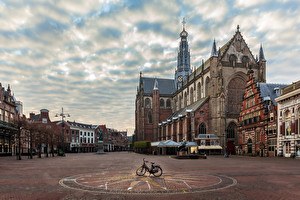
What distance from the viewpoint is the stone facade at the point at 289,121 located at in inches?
1799

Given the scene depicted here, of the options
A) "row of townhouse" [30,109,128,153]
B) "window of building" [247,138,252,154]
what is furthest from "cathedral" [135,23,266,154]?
"row of townhouse" [30,109,128,153]

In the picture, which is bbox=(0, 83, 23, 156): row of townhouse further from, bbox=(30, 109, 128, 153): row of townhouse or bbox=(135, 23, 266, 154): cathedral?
bbox=(135, 23, 266, 154): cathedral

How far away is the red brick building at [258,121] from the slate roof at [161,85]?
47.5 meters

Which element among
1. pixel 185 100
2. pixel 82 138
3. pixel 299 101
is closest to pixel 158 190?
pixel 299 101

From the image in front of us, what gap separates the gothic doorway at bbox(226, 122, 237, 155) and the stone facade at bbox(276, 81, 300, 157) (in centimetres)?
2065

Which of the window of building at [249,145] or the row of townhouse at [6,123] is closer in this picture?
the row of townhouse at [6,123]

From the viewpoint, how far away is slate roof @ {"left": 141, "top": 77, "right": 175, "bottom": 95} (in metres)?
109

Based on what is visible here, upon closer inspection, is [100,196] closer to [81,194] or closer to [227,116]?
[81,194]

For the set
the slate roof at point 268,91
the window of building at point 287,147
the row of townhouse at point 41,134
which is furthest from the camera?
the slate roof at point 268,91

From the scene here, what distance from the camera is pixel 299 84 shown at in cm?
4534

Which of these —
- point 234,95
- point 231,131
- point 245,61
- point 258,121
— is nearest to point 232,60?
point 245,61

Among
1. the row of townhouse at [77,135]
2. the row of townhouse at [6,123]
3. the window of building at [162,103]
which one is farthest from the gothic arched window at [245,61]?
the row of townhouse at [6,123]

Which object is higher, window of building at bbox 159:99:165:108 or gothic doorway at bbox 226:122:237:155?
window of building at bbox 159:99:165:108

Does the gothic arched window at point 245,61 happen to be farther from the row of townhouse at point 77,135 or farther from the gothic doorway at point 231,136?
the row of townhouse at point 77,135
